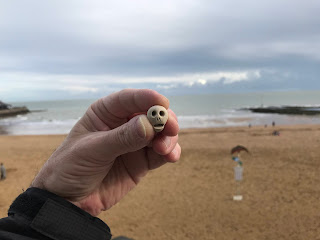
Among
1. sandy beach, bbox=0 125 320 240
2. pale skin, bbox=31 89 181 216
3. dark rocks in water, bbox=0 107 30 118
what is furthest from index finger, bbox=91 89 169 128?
dark rocks in water, bbox=0 107 30 118

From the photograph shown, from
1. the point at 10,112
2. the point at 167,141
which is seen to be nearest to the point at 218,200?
the point at 167,141

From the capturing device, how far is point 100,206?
214 cm

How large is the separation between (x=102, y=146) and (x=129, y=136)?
225 mm

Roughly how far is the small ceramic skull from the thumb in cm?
3

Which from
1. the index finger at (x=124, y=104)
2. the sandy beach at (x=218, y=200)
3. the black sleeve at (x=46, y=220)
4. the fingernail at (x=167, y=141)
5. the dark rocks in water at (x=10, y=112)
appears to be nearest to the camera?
the black sleeve at (x=46, y=220)

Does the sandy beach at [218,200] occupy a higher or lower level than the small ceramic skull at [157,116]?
lower

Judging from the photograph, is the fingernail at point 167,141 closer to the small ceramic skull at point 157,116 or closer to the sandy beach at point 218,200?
the small ceramic skull at point 157,116

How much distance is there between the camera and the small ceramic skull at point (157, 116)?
1.49 metres

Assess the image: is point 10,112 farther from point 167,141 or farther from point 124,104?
point 167,141

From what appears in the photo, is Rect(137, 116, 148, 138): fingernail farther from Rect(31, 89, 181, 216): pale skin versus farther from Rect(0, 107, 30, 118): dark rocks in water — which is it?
Rect(0, 107, 30, 118): dark rocks in water

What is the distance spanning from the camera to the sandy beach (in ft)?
25.6

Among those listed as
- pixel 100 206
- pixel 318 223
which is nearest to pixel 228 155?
pixel 318 223

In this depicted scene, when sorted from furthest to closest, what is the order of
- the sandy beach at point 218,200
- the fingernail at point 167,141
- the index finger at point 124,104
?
1. the sandy beach at point 218,200
2. the fingernail at point 167,141
3. the index finger at point 124,104

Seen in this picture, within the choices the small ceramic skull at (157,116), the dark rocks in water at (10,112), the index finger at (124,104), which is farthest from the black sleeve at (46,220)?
the dark rocks in water at (10,112)
